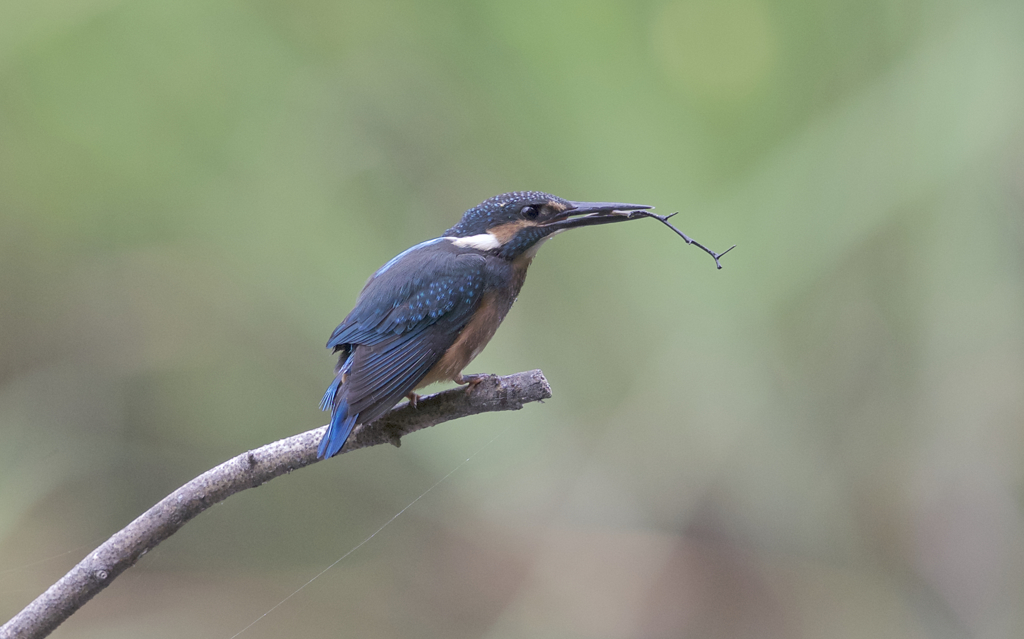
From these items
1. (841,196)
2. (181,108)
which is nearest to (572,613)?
(841,196)

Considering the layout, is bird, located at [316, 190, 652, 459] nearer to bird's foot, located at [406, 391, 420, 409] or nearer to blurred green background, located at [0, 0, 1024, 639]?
bird's foot, located at [406, 391, 420, 409]

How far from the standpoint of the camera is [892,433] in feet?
4.26

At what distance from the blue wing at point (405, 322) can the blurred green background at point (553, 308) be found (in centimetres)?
59

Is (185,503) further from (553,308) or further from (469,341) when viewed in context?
(553,308)

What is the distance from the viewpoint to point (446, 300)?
77 cm

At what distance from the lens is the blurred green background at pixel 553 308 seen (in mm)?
1270

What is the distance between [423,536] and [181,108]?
0.91 meters

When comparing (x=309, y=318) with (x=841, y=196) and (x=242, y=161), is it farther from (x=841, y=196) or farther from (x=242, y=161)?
(x=841, y=196)

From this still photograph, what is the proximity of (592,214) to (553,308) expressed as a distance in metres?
0.65

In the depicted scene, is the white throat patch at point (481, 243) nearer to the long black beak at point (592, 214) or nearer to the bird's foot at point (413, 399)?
the long black beak at point (592, 214)

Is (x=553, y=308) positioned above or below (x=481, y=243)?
above

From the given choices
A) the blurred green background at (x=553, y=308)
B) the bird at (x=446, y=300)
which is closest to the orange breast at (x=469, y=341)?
the bird at (x=446, y=300)

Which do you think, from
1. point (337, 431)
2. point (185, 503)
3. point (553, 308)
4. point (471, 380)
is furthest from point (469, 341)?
point (553, 308)

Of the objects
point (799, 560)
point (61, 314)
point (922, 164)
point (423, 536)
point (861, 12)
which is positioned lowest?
point (799, 560)
